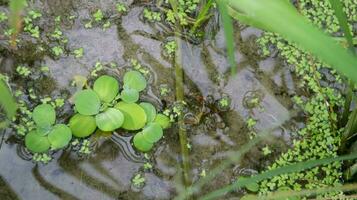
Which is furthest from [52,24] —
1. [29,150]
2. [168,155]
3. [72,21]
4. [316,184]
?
[316,184]

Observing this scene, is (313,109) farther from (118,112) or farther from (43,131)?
(43,131)

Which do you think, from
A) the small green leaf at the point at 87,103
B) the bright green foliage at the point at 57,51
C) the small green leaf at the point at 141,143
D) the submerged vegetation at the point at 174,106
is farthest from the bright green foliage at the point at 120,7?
the small green leaf at the point at 141,143

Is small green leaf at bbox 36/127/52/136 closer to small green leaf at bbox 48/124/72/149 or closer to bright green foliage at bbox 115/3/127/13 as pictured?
small green leaf at bbox 48/124/72/149

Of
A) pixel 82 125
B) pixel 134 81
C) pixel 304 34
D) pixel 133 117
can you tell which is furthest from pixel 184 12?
pixel 304 34

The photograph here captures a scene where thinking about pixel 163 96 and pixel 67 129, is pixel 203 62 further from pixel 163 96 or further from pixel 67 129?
pixel 67 129

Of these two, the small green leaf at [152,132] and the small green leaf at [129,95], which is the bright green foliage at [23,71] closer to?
the small green leaf at [129,95]

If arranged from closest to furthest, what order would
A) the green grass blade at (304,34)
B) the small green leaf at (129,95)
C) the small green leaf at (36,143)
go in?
the green grass blade at (304,34) < the small green leaf at (36,143) < the small green leaf at (129,95)

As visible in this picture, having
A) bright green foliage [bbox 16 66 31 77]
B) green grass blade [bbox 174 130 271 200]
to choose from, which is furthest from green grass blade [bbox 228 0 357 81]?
bright green foliage [bbox 16 66 31 77]
